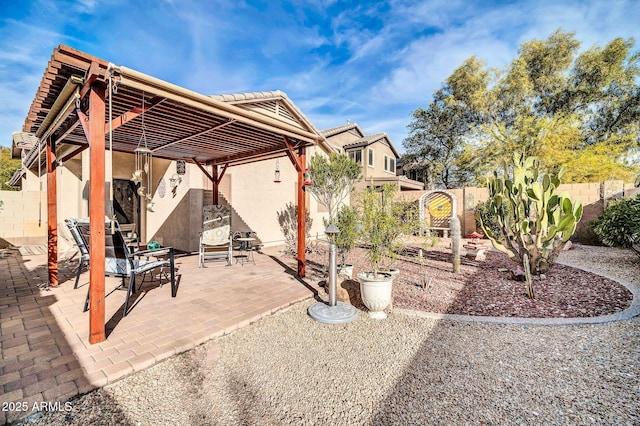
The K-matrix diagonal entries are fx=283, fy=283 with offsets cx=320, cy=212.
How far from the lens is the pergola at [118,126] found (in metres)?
3.00

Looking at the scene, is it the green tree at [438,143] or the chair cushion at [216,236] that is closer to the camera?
the chair cushion at [216,236]

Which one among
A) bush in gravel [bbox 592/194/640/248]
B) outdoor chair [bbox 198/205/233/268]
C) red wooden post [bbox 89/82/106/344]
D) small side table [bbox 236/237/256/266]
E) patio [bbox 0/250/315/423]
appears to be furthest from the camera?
small side table [bbox 236/237/256/266]

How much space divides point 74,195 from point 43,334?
6.88m

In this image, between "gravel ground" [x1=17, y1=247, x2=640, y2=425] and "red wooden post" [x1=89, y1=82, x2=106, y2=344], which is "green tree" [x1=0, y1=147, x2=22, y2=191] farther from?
"gravel ground" [x1=17, y1=247, x2=640, y2=425]

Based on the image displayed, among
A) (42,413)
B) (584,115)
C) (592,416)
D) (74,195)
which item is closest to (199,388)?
(42,413)

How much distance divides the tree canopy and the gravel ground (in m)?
15.9

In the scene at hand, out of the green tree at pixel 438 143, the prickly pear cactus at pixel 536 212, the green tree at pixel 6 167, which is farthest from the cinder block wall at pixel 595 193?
the green tree at pixel 6 167

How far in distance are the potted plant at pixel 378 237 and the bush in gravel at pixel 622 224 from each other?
20.1 feet

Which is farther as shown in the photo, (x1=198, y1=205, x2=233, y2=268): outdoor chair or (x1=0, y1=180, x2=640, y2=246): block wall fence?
(x1=0, y1=180, x2=640, y2=246): block wall fence

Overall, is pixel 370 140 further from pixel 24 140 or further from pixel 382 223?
pixel 24 140

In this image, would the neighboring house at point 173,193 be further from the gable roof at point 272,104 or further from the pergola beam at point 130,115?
the pergola beam at point 130,115

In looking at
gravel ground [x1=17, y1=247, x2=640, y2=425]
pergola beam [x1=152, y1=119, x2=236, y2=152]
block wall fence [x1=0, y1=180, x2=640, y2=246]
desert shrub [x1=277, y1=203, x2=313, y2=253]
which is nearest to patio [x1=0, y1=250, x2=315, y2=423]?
gravel ground [x1=17, y1=247, x2=640, y2=425]

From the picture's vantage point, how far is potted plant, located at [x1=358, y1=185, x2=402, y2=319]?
4.04 meters

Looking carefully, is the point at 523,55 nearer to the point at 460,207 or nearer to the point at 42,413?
the point at 460,207
